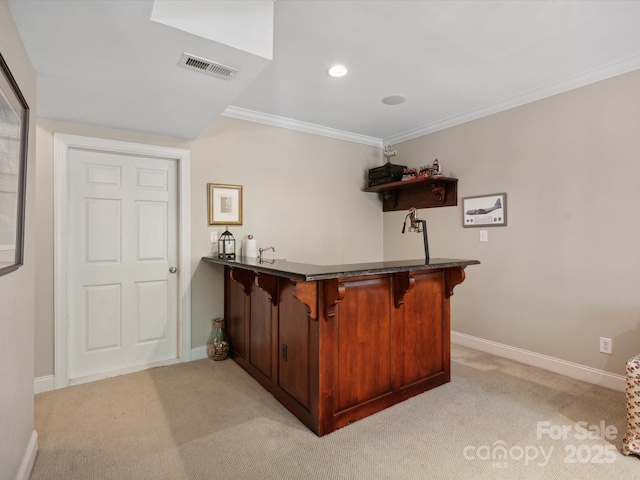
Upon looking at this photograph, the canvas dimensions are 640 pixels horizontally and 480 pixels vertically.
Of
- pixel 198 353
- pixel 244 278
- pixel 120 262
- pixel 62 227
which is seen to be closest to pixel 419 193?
pixel 244 278

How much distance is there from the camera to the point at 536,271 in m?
3.09

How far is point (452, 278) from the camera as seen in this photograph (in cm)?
268

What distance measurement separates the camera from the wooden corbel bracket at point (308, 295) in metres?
1.87

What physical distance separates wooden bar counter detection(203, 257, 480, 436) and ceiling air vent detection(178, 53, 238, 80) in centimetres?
117

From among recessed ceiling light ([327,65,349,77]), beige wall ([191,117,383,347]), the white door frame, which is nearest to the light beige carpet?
the white door frame

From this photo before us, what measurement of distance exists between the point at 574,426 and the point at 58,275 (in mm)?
3831

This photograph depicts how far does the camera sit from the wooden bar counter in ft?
6.52

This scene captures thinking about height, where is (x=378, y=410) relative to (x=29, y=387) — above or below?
below

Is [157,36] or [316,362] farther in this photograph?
[316,362]

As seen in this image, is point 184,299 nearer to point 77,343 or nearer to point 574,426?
point 77,343

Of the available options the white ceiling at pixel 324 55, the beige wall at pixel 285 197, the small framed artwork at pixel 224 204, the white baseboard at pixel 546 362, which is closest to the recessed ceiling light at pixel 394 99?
the white ceiling at pixel 324 55

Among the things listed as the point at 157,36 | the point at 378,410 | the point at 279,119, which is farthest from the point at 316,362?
the point at 279,119

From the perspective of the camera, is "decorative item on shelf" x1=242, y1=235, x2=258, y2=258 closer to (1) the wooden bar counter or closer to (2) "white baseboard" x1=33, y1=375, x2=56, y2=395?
(1) the wooden bar counter

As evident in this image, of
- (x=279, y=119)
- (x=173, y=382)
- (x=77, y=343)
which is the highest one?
(x=279, y=119)
